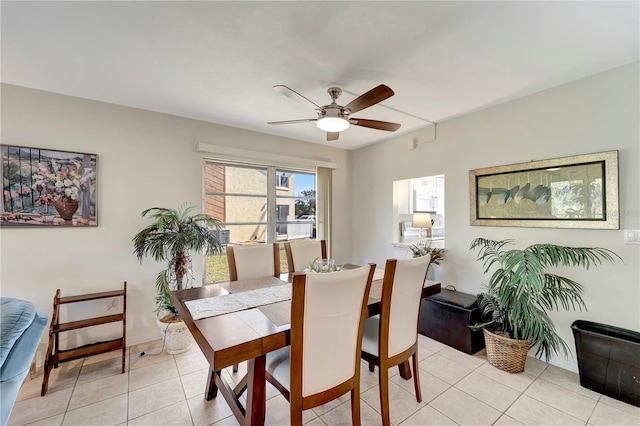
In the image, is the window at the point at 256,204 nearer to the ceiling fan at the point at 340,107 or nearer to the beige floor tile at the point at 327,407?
the ceiling fan at the point at 340,107

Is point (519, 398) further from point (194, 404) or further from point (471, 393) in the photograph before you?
point (194, 404)

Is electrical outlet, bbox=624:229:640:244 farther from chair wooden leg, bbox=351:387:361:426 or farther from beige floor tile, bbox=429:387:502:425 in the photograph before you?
chair wooden leg, bbox=351:387:361:426

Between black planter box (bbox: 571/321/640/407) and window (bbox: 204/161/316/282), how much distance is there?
3175 millimetres

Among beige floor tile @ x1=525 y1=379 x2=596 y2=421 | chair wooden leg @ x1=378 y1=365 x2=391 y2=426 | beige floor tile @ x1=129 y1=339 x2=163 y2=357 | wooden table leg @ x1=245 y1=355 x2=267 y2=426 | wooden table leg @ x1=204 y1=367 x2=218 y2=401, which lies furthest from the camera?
beige floor tile @ x1=129 y1=339 x2=163 y2=357

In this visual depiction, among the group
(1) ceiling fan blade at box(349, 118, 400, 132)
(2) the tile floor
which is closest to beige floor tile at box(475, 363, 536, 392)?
(2) the tile floor

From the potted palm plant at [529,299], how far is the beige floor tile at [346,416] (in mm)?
1302

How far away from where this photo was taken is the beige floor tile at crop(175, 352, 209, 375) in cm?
231

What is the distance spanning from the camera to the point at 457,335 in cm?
261

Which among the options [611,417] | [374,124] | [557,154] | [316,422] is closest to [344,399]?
[316,422]

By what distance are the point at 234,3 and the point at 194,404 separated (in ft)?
8.44

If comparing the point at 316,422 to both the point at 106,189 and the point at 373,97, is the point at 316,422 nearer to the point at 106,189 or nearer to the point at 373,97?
the point at 373,97

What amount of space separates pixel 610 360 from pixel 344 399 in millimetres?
1940

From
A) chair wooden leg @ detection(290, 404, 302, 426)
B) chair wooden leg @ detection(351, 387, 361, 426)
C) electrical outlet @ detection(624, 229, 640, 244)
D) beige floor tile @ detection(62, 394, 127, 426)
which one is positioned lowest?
beige floor tile @ detection(62, 394, 127, 426)

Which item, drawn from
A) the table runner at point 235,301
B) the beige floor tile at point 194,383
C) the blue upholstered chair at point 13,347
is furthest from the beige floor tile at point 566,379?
the blue upholstered chair at point 13,347
